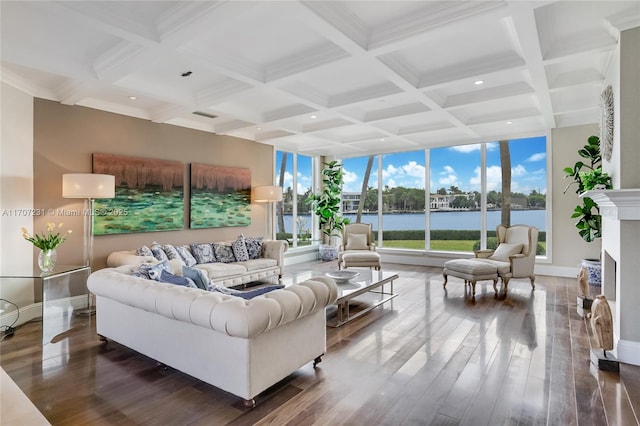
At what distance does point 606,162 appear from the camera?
4027 mm

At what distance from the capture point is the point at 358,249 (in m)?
7.00

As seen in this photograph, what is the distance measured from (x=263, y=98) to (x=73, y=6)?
264cm

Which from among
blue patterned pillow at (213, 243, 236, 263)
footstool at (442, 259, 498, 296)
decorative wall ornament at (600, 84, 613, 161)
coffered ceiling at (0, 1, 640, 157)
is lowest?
footstool at (442, 259, 498, 296)

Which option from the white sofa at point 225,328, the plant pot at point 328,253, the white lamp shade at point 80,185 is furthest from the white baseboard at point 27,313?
the plant pot at point 328,253

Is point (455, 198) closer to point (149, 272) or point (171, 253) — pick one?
point (171, 253)

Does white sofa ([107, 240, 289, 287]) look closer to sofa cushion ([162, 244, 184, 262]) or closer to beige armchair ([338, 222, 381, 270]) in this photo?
sofa cushion ([162, 244, 184, 262])

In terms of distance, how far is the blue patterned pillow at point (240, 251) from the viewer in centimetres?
576

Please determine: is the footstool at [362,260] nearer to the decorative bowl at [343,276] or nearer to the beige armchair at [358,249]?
the beige armchair at [358,249]

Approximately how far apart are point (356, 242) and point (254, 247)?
84.8 inches

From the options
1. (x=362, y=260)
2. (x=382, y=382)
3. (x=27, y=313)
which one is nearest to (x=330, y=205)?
(x=362, y=260)

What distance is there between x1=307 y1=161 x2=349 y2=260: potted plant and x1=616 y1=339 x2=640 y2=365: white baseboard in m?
6.10

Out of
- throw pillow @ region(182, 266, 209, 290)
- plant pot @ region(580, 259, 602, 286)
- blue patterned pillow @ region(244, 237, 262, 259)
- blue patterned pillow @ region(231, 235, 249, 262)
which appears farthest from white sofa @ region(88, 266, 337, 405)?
plant pot @ region(580, 259, 602, 286)

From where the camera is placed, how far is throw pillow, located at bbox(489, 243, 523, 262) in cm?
557

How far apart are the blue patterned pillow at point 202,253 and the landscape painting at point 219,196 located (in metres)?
0.62
